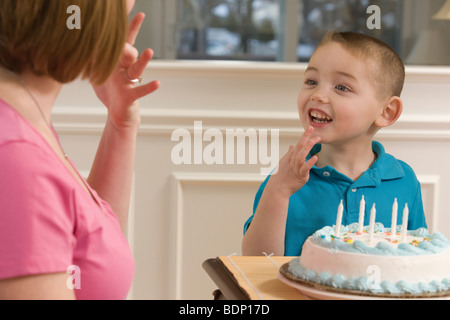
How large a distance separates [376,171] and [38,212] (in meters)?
1.03

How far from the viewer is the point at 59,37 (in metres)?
0.83

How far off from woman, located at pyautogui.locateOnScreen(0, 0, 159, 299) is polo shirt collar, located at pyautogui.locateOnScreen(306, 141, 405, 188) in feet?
2.26

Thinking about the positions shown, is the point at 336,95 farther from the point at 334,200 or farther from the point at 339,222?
the point at 339,222

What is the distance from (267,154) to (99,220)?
1163 mm

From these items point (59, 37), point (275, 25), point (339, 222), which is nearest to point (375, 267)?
point (339, 222)

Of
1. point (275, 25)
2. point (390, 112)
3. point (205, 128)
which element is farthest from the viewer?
point (275, 25)

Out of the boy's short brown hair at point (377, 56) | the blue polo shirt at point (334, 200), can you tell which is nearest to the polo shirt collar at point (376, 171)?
the blue polo shirt at point (334, 200)

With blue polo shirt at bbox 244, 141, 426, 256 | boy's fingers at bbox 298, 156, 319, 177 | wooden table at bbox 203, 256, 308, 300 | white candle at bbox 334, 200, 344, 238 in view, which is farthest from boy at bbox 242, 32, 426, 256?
white candle at bbox 334, 200, 344, 238

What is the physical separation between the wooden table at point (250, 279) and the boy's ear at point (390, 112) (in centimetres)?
56

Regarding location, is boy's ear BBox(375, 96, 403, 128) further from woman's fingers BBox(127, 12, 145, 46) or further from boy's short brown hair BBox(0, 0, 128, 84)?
boy's short brown hair BBox(0, 0, 128, 84)

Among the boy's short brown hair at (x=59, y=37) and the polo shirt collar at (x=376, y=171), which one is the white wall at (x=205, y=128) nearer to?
the polo shirt collar at (x=376, y=171)

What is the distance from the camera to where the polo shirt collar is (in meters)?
1.55

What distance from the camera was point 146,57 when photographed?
104cm
